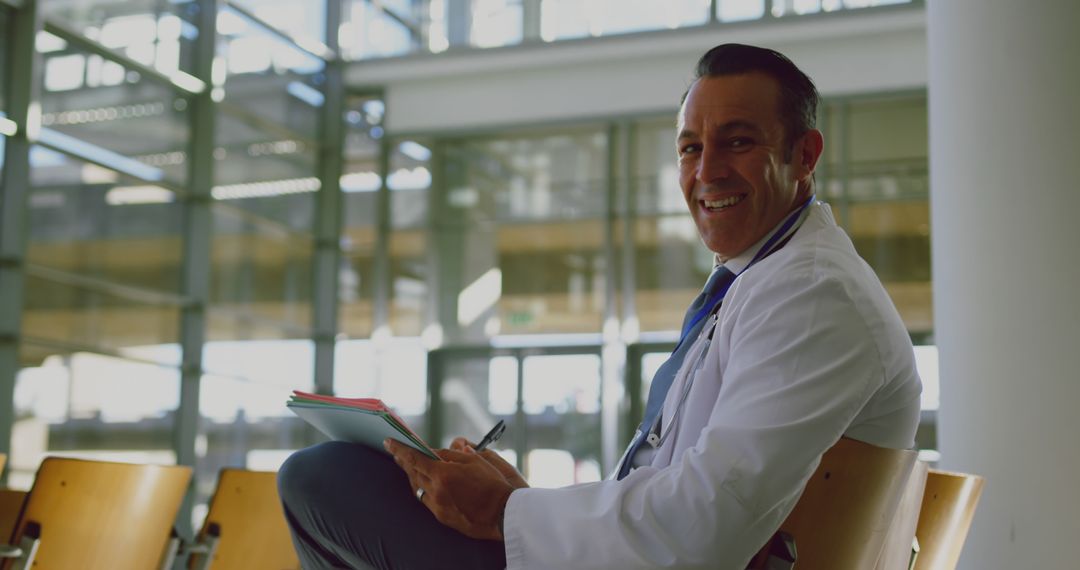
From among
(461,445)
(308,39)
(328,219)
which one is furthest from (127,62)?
(461,445)

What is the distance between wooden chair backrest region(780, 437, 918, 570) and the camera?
5.07ft

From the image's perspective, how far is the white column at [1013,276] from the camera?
4250 millimetres

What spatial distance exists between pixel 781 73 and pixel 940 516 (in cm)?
122

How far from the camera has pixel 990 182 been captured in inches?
177

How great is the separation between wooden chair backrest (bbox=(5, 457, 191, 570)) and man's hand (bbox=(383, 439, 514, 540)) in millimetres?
2239

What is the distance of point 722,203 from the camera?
1896mm

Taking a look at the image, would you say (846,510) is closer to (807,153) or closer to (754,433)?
(754,433)

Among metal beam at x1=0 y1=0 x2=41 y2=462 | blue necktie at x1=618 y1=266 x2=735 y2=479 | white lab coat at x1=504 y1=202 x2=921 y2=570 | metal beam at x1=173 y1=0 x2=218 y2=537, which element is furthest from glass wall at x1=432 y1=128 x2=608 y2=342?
white lab coat at x1=504 y1=202 x2=921 y2=570

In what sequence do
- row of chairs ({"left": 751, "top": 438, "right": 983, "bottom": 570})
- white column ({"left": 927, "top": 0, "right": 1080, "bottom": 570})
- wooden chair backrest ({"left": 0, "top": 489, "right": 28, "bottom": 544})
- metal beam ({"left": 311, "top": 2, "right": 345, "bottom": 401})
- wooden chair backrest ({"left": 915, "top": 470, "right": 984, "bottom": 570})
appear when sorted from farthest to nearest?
1. metal beam ({"left": 311, "top": 2, "right": 345, "bottom": 401})
2. white column ({"left": 927, "top": 0, "right": 1080, "bottom": 570})
3. wooden chair backrest ({"left": 0, "top": 489, "right": 28, "bottom": 544})
4. wooden chair backrest ({"left": 915, "top": 470, "right": 984, "bottom": 570})
5. row of chairs ({"left": 751, "top": 438, "right": 983, "bottom": 570})

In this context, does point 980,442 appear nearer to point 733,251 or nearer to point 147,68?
point 733,251

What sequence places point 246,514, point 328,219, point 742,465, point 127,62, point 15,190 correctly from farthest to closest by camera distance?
point 328,219 → point 127,62 → point 15,190 → point 246,514 → point 742,465

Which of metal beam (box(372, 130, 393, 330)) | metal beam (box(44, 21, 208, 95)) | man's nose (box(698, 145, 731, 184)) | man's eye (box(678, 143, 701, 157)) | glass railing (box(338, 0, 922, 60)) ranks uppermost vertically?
glass railing (box(338, 0, 922, 60))

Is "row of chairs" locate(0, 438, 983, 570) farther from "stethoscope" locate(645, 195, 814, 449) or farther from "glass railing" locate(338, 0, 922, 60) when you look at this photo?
"glass railing" locate(338, 0, 922, 60)

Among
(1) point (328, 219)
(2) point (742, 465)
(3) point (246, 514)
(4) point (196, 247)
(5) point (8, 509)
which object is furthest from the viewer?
(1) point (328, 219)
